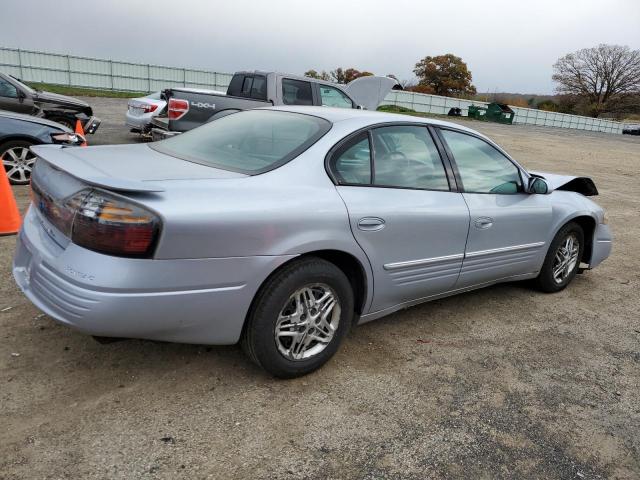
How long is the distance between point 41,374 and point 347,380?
1658 millimetres

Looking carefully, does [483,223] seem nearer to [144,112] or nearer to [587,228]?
[587,228]

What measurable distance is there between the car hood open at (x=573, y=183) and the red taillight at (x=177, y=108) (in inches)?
230

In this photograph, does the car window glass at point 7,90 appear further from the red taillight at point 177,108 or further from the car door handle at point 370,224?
the car door handle at point 370,224

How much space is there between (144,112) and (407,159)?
9544 millimetres

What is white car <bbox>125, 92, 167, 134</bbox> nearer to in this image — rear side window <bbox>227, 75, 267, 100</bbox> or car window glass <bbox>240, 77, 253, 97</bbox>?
rear side window <bbox>227, 75, 267, 100</bbox>

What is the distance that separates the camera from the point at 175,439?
2.35 meters

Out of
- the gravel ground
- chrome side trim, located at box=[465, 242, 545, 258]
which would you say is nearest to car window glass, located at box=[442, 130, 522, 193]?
chrome side trim, located at box=[465, 242, 545, 258]

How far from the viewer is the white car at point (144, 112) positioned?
1132 cm

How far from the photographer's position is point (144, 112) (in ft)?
37.7

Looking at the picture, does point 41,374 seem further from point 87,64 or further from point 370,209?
point 87,64

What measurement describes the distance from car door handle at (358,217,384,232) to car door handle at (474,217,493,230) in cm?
95

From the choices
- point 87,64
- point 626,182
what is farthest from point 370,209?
point 87,64

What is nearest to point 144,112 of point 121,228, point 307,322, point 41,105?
point 41,105

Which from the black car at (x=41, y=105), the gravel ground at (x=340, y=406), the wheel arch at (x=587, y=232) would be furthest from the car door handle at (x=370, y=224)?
the black car at (x=41, y=105)
